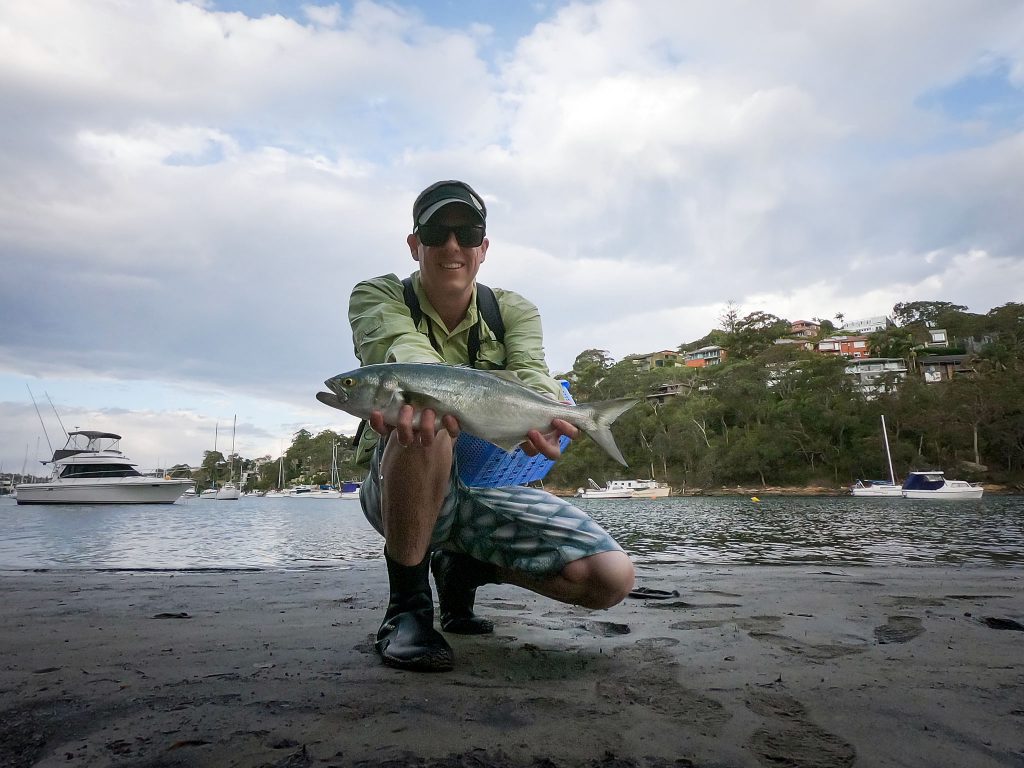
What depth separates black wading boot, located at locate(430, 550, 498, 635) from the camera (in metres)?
3.13

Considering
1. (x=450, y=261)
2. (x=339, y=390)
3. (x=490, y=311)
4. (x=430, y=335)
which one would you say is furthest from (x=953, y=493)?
(x=339, y=390)

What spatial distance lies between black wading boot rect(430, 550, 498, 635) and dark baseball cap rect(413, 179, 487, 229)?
70.2 inches

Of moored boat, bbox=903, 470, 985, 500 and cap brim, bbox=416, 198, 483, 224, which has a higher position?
cap brim, bbox=416, 198, 483, 224

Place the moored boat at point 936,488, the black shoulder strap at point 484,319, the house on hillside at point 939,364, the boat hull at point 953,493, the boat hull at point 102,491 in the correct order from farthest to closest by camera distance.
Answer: the house on hillside at point 939,364 < the boat hull at point 102,491 < the moored boat at point 936,488 < the boat hull at point 953,493 < the black shoulder strap at point 484,319

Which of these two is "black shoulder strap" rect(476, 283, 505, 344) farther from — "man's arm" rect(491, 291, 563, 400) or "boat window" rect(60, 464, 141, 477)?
"boat window" rect(60, 464, 141, 477)

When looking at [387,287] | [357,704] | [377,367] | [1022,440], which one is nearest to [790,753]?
[357,704]

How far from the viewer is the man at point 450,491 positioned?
2561mm

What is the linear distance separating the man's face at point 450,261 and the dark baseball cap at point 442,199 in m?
0.03

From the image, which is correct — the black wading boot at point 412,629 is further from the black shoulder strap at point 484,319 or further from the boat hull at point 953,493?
the boat hull at point 953,493

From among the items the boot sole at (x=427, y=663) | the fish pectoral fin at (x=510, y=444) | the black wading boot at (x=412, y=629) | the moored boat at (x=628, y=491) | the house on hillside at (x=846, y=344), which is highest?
the house on hillside at (x=846, y=344)

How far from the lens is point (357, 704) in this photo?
1.88 m

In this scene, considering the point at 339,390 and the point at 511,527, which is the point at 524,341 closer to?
the point at 511,527

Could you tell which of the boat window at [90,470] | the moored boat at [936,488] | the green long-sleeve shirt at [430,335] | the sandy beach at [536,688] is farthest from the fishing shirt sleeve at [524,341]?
the boat window at [90,470]

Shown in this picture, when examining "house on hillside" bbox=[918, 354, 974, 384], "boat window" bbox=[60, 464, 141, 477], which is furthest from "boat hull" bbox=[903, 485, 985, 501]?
"boat window" bbox=[60, 464, 141, 477]
